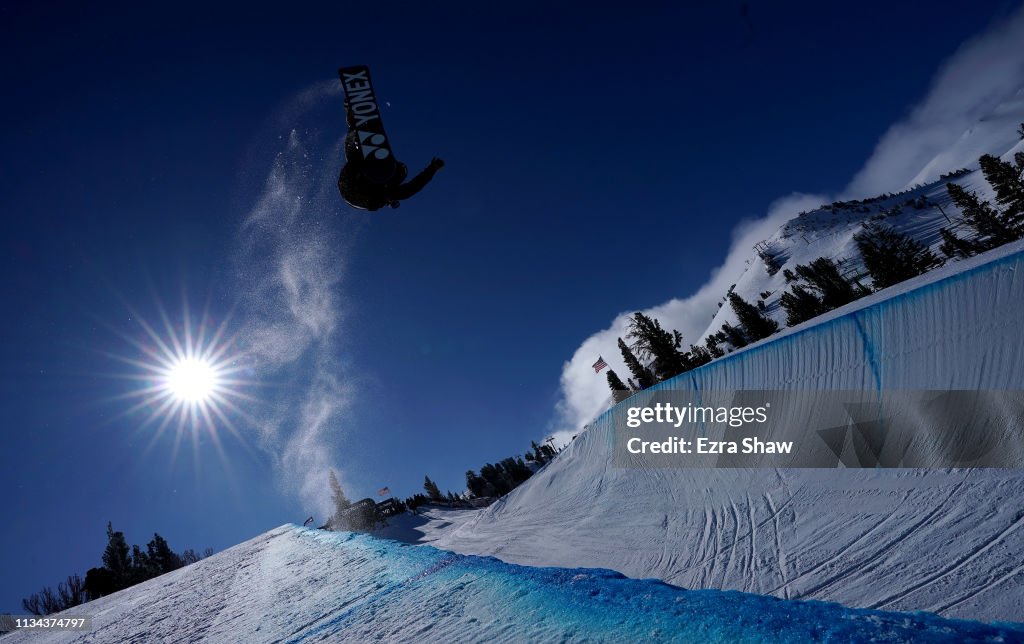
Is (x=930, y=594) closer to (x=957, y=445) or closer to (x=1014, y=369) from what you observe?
(x=957, y=445)

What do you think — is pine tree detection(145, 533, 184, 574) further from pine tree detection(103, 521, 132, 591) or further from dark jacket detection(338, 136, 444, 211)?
dark jacket detection(338, 136, 444, 211)

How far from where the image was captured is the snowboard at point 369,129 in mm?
5801

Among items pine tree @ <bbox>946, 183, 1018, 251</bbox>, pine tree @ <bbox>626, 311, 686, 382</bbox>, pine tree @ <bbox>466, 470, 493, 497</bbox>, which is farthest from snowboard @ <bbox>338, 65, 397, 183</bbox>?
pine tree @ <bbox>466, 470, 493, 497</bbox>

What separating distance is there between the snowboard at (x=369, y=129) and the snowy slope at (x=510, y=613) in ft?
15.5

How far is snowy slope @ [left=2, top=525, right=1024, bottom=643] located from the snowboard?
4712mm

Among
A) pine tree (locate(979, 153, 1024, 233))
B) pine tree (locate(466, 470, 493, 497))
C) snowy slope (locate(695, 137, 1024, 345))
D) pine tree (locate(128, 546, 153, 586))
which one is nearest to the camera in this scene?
pine tree (locate(128, 546, 153, 586))

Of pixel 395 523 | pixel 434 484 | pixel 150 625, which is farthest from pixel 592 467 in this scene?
pixel 434 484

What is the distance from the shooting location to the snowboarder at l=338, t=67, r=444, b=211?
5816 millimetres

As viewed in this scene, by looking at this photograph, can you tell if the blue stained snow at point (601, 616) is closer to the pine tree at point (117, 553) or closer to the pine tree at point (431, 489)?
the pine tree at point (117, 553)

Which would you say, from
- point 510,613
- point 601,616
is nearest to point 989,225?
point 601,616

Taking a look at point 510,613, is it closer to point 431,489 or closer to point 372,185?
point 372,185

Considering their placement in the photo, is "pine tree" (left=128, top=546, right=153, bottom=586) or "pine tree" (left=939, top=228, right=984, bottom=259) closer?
"pine tree" (left=128, top=546, right=153, bottom=586)

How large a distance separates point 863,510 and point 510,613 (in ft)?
20.1

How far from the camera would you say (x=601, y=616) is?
1636 mm
